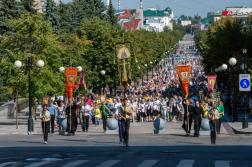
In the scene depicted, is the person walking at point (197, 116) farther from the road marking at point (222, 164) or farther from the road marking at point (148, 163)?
the road marking at point (222, 164)

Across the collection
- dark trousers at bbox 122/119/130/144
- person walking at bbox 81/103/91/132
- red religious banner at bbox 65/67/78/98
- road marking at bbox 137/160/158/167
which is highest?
red religious banner at bbox 65/67/78/98

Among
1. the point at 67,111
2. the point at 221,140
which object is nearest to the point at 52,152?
the point at 221,140

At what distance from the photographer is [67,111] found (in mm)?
38125

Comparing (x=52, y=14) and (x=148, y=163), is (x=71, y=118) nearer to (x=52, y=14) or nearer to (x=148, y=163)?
(x=148, y=163)

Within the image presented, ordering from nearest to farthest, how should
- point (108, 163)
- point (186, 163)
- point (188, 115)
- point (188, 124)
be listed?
1. point (186, 163)
2. point (108, 163)
3. point (188, 124)
4. point (188, 115)

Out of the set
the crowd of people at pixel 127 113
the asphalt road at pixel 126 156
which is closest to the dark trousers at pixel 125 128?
the crowd of people at pixel 127 113

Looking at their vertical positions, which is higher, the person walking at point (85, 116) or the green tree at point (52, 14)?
the green tree at point (52, 14)

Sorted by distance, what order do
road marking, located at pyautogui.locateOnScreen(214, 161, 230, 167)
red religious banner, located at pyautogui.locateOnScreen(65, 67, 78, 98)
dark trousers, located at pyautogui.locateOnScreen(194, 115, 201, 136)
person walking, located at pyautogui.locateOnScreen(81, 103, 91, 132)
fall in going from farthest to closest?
red religious banner, located at pyautogui.locateOnScreen(65, 67, 78, 98) → person walking, located at pyautogui.locateOnScreen(81, 103, 91, 132) → dark trousers, located at pyautogui.locateOnScreen(194, 115, 201, 136) → road marking, located at pyautogui.locateOnScreen(214, 161, 230, 167)

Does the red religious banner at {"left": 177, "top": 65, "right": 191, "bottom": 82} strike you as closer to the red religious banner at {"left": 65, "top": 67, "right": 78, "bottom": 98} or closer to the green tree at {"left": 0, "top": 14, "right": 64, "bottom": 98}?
the red religious banner at {"left": 65, "top": 67, "right": 78, "bottom": 98}

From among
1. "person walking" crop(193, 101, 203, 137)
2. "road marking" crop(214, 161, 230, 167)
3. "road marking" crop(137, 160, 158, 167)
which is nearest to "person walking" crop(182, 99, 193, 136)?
"person walking" crop(193, 101, 203, 137)

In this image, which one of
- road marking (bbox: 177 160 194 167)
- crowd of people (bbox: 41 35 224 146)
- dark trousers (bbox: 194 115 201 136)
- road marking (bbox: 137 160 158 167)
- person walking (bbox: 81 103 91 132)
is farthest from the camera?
person walking (bbox: 81 103 91 132)

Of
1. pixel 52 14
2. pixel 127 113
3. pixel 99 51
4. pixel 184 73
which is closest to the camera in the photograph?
pixel 127 113

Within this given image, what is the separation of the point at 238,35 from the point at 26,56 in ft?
125

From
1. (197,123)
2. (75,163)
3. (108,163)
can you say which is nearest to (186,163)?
(108,163)
